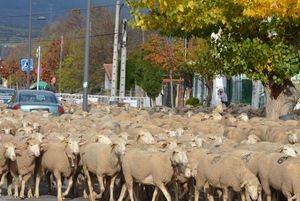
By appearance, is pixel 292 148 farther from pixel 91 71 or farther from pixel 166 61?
pixel 91 71

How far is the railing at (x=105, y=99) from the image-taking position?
41.0 metres

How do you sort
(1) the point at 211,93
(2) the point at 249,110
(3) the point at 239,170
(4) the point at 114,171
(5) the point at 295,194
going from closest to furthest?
(5) the point at 295,194, (3) the point at 239,170, (4) the point at 114,171, (2) the point at 249,110, (1) the point at 211,93

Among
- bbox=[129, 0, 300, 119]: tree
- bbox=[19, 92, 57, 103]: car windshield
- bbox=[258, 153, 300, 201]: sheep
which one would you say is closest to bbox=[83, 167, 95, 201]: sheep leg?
bbox=[258, 153, 300, 201]: sheep

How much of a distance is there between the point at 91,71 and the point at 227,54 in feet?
223

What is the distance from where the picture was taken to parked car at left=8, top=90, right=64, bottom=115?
79.0 ft

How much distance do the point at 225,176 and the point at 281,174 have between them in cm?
91

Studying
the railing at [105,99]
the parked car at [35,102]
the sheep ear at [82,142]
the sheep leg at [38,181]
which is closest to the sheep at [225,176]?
the sheep ear at [82,142]

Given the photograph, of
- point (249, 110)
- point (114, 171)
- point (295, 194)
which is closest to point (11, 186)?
point (114, 171)

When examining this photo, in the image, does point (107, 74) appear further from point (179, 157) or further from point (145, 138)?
point (179, 157)

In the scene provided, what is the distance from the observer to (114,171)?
12.9m

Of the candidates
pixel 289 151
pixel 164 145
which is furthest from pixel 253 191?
pixel 164 145

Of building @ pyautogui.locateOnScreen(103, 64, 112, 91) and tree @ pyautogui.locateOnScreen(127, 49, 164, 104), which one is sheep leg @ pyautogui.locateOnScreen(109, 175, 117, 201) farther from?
building @ pyautogui.locateOnScreen(103, 64, 112, 91)

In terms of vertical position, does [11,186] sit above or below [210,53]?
below

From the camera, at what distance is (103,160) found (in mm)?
12875
